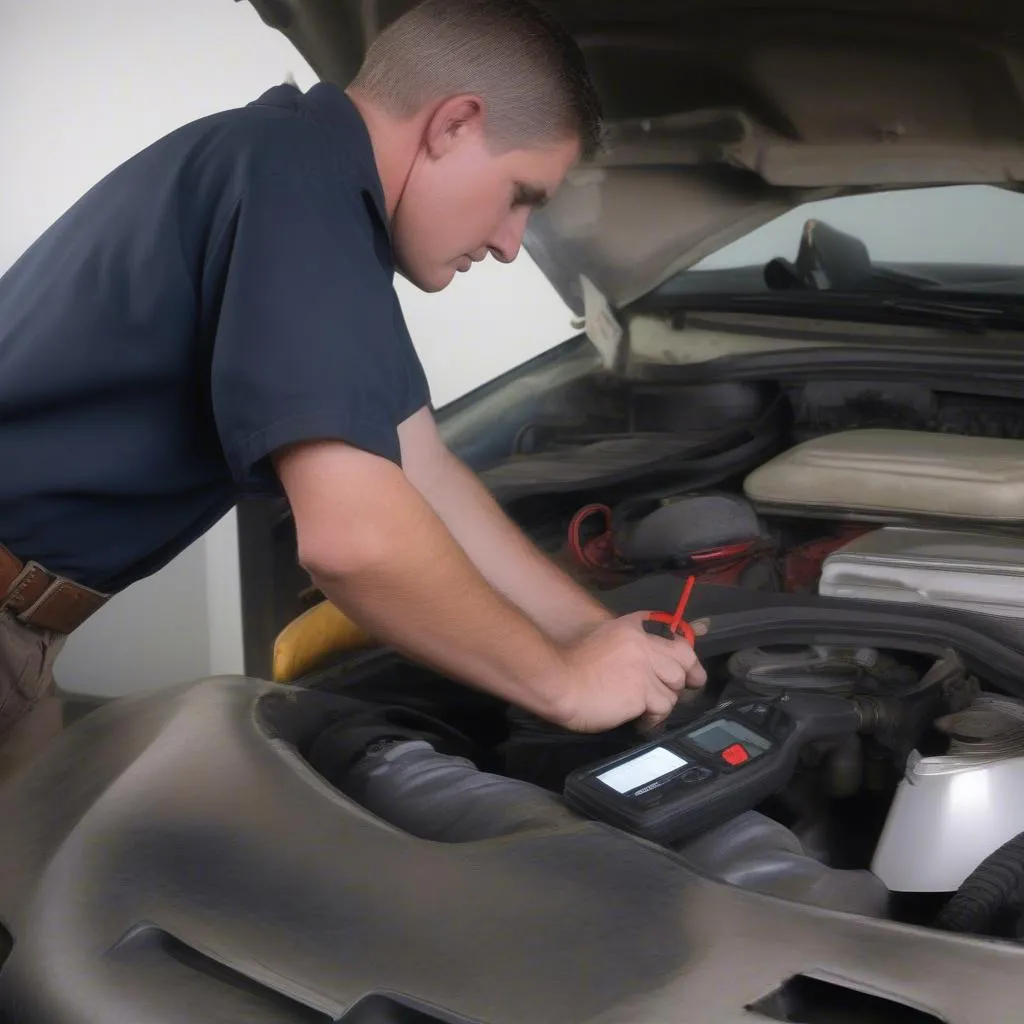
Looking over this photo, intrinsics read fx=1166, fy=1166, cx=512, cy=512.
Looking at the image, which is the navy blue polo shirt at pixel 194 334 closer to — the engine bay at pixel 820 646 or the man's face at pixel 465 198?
the man's face at pixel 465 198

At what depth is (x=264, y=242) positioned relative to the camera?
0.85 m

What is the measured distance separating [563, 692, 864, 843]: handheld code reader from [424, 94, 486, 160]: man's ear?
0.52m

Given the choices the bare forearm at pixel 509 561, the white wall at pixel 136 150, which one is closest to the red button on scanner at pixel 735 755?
the bare forearm at pixel 509 561

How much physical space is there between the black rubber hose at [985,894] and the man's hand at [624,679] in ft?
0.87

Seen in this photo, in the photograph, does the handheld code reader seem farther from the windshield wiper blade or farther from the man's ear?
the windshield wiper blade

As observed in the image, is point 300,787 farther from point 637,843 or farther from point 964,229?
point 964,229

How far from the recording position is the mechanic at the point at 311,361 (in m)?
0.83

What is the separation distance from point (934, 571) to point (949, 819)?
0.95 ft

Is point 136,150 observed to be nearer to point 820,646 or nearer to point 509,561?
point 509,561

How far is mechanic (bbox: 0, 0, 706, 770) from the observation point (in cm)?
83

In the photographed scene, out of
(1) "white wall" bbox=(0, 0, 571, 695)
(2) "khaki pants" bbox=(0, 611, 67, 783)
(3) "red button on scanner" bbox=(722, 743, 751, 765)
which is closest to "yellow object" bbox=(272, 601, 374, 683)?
(2) "khaki pants" bbox=(0, 611, 67, 783)

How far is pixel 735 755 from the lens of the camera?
0.78m

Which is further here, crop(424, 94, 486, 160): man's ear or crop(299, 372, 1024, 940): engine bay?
crop(424, 94, 486, 160): man's ear

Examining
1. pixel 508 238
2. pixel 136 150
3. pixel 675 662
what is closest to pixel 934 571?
pixel 675 662
